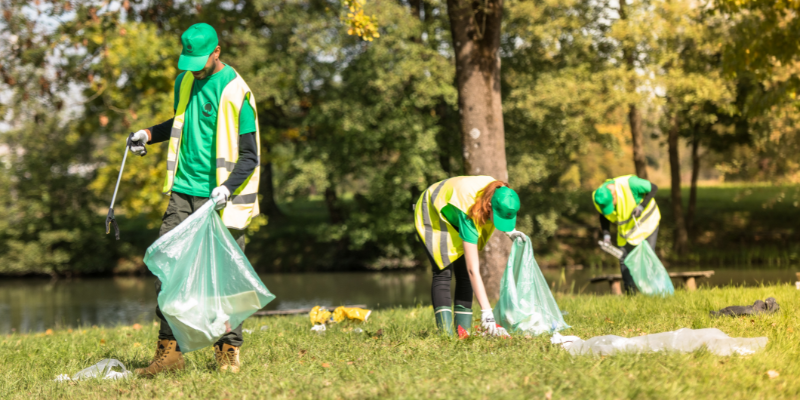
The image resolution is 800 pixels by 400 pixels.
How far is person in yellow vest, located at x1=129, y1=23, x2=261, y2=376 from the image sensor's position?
358cm

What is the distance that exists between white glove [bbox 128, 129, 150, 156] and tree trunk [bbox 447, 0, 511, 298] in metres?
4.17

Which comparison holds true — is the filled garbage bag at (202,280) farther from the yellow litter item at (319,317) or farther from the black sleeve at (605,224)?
the black sleeve at (605,224)

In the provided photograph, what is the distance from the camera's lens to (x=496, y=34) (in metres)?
7.49

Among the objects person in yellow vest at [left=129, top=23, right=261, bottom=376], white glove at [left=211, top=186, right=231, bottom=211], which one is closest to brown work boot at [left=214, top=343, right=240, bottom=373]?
person in yellow vest at [left=129, top=23, right=261, bottom=376]

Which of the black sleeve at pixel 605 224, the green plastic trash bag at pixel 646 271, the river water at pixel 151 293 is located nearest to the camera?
the green plastic trash bag at pixel 646 271

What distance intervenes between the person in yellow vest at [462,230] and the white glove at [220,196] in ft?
4.37

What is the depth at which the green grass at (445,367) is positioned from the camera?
111 inches

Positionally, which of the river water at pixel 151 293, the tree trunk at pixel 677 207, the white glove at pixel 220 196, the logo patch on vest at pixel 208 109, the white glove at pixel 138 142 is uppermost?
the logo patch on vest at pixel 208 109

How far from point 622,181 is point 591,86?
30.8ft

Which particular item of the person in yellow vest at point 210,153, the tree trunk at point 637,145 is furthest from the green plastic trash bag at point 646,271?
the tree trunk at point 637,145

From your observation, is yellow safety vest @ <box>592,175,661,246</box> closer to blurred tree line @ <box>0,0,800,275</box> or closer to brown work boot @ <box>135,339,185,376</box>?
brown work boot @ <box>135,339,185,376</box>

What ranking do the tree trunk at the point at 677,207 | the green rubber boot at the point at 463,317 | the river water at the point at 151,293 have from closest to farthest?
the green rubber boot at the point at 463,317, the river water at the point at 151,293, the tree trunk at the point at 677,207

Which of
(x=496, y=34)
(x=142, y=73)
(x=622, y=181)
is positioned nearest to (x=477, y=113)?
(x=496, y=34)

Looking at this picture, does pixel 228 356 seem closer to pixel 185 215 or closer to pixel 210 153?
pixel 185 215
